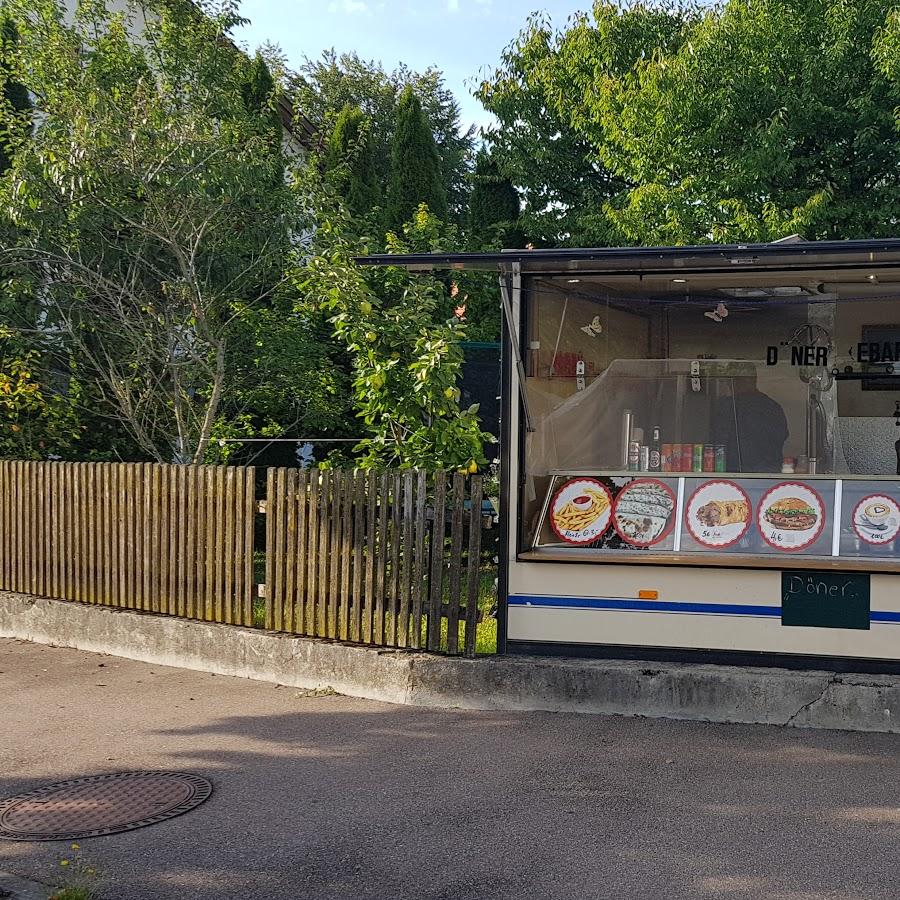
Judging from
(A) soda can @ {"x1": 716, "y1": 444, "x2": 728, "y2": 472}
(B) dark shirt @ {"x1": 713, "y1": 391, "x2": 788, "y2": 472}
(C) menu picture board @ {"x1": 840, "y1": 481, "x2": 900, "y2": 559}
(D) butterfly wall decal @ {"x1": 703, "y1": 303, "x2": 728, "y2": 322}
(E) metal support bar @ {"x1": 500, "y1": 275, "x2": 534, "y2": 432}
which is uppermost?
(D) butterfly wall decal @ {"x1": 703, "y1": 303, "x2": 728, "y2": 322}

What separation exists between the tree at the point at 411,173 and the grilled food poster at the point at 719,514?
13.1 meters

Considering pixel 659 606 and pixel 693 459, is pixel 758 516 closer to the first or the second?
pixel 659 606

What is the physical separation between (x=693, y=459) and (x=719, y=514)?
3.75 feet

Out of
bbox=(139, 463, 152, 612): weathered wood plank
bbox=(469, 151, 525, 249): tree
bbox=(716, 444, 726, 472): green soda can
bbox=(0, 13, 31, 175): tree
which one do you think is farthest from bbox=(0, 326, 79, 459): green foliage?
bbox=(469, 151, 525, 249): tree

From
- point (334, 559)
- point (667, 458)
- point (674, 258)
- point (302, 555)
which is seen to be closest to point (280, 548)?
point (302, 555)

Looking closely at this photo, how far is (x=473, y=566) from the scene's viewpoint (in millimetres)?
7539

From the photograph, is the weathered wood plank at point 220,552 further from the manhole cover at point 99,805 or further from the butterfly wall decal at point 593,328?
the butterfly wall decal at point 593,328

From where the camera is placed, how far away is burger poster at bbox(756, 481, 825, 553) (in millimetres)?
7297

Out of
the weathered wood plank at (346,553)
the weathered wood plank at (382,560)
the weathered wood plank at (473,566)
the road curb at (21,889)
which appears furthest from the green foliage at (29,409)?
the road curb at (21,889)

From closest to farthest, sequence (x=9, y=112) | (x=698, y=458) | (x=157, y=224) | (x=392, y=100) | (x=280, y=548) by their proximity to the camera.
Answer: (x=280, y=548)
(x=698, y=458)
(x=157, y=224)
(x=9, y=112)
(x=392, y=100)

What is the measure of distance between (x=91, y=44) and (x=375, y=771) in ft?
30.4

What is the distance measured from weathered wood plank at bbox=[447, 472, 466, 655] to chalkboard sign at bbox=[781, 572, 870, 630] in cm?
201

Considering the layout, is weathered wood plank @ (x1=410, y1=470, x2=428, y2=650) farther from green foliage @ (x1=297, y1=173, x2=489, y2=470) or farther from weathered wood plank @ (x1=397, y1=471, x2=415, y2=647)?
green foliage @ (x1=297, y1=173, x2=489, y2=470)

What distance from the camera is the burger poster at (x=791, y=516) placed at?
23.9 ft
